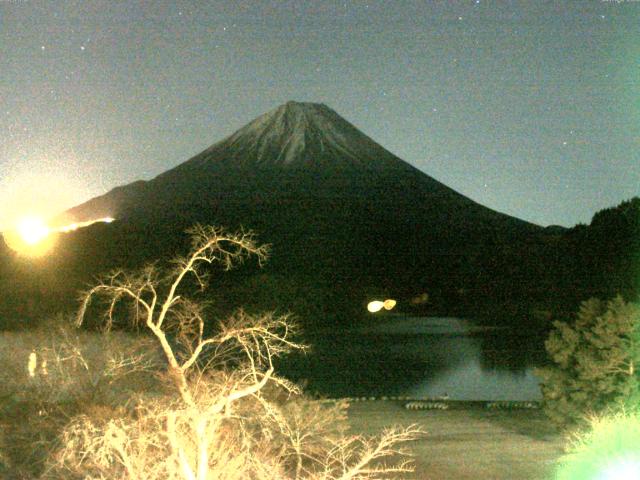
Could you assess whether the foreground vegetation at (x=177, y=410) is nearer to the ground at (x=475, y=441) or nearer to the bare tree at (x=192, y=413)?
the bare tree at (x=192, y=413)

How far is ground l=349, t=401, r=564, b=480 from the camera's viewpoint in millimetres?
11930

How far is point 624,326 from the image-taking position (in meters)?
14.3

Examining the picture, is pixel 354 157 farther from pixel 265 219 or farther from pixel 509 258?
pixel 509 258

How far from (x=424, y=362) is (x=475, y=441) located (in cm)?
2605

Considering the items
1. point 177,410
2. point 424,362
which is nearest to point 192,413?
point 177,410

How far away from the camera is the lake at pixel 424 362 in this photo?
3041cm

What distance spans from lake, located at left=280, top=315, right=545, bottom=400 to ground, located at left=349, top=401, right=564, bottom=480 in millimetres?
8744

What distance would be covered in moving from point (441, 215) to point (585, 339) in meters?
103

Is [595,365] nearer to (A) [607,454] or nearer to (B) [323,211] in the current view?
(A) [607,454]

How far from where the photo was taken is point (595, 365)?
14.5 metres

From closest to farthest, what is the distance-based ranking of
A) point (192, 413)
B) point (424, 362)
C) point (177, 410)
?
1. point (192, 413)
2. point (177, 410)
3. point (424, 362)

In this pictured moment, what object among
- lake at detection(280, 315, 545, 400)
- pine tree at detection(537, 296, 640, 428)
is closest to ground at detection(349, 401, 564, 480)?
pine tree at detection(537, 296, 640, 428)

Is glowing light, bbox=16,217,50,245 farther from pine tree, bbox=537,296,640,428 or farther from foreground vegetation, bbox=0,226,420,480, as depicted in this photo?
pine tree, bbox=537,296,640,428

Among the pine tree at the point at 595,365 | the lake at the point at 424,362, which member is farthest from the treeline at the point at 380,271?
the pine tree at the point at 595,365
